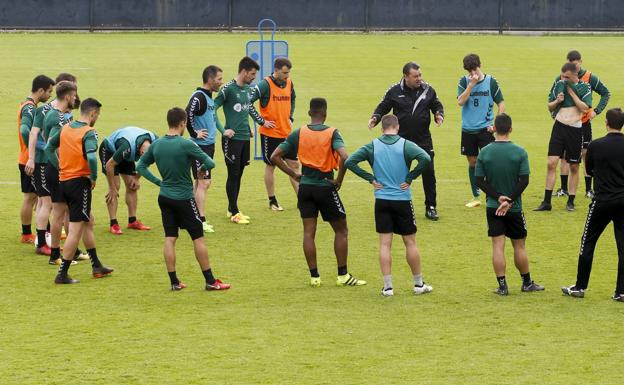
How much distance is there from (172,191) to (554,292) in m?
4.33

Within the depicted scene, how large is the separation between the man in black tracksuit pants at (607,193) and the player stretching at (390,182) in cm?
177

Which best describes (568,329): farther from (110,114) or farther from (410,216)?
(110,114)

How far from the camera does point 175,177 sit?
12375 mm

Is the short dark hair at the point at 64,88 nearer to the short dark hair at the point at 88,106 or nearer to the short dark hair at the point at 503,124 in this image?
the short dark hair at the point at 88,106

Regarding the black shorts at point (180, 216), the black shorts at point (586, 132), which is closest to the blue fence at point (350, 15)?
the black shorts at point (586, 132)

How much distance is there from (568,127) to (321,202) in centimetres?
604

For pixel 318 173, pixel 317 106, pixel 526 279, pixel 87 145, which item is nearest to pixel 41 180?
pixel 87 145

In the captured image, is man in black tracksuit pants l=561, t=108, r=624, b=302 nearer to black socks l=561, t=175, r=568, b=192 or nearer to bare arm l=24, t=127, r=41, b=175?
black socks l=561, t=175, r=568, b=192

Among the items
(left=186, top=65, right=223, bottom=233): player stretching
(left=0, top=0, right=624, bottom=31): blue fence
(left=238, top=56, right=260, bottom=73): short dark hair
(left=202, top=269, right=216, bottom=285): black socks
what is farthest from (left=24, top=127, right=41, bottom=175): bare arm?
(left=0, top=0, right=624, bottom=31): blue fence

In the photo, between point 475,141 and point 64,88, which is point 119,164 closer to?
point 64,88

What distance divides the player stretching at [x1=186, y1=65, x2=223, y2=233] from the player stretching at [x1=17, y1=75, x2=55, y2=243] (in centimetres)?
220

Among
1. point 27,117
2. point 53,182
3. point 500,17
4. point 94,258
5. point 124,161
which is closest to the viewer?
point 94,258

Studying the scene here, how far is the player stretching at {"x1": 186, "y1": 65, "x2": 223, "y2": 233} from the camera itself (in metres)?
15.6

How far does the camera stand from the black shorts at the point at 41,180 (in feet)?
46.5
